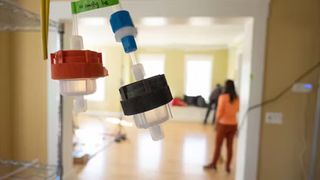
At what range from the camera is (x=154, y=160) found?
358 centimetres

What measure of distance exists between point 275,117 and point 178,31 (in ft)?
9.77

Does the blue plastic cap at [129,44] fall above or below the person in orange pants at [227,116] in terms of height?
above

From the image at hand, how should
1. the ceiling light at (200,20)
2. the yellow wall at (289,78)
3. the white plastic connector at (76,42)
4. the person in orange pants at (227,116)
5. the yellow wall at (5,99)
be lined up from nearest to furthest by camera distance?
the white plastic connector at (76,42) < the yellow wall at (289,78) < the ceiling light at (200,20) < the yellow wall at (5,99) < the person in orange pants at (227,116)

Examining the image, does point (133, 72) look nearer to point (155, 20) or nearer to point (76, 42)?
point (76, 42)

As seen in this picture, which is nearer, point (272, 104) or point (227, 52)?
point (272, 104)

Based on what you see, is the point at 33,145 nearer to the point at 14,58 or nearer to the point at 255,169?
the point at 14,58

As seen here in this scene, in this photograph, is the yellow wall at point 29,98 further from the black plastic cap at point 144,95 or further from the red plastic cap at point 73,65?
the black plastic cap at point 144,95

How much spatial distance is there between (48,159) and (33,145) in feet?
0.61

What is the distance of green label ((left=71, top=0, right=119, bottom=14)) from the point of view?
16.8 inches

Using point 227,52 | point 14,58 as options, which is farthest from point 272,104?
point 227,52

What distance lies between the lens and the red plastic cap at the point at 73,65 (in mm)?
430

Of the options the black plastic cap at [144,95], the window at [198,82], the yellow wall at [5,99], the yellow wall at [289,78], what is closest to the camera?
the black plastic cap at [144,95]

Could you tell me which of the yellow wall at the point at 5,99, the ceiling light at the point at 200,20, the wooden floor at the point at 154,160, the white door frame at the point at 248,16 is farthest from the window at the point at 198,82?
the yellow wall at the point at 5,99

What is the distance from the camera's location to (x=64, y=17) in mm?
1998
